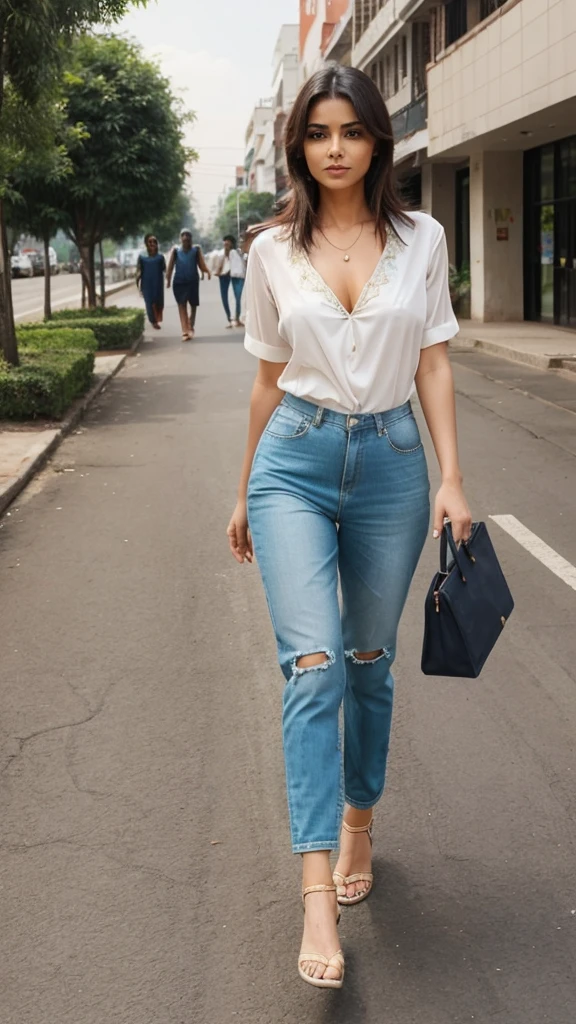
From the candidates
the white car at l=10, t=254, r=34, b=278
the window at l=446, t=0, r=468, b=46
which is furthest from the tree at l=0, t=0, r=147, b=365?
the white car at l=10, t=254, r=34, b=278

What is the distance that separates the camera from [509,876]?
11.6ft

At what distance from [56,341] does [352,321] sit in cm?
1446

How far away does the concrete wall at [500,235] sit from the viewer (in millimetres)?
26203

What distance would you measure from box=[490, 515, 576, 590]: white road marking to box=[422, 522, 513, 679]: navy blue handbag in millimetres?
3494

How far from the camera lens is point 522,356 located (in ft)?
59.9

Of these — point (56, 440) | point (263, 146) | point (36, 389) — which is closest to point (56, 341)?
point (36, 389)

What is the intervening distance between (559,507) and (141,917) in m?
5.71

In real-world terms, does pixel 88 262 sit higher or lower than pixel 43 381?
higher

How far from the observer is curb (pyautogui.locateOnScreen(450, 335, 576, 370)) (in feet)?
55.6

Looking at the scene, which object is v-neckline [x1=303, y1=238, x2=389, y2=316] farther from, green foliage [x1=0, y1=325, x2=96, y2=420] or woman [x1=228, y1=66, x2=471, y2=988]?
green foliage [x1=0, y1=325, x2=96, y2=420]

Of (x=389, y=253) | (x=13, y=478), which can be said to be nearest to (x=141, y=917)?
(x=389, y=253)

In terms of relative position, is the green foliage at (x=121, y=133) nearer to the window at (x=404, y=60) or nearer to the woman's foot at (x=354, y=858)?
the window at (x=404, y=60)

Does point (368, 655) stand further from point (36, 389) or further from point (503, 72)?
point (503, 72)

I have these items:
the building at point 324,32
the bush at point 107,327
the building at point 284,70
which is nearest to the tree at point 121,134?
the bush at point 107,327
